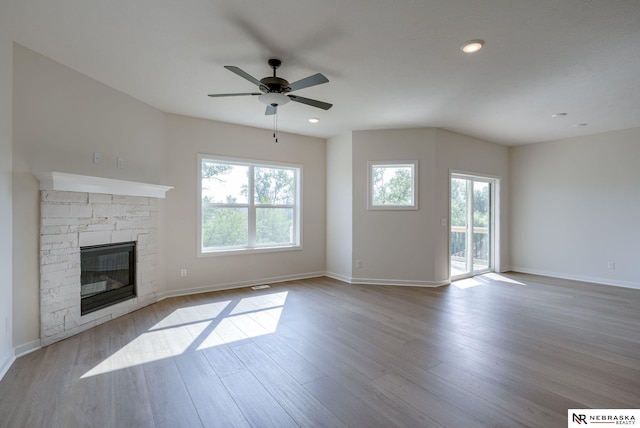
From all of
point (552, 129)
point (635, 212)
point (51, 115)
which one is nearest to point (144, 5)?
point (51, 115)

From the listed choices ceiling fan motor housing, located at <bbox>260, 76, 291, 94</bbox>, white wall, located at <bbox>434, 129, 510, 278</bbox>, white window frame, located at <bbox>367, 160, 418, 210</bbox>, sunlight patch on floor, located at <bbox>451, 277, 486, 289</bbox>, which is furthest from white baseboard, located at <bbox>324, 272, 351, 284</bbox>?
ceiling fan motor housing, located at <bbox>260, 76, 291, 94</bbox>

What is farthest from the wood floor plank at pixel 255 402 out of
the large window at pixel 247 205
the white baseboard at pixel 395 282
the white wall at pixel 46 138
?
the white baseboard at pixel 395 282

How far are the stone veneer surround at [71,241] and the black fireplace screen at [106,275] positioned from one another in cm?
8

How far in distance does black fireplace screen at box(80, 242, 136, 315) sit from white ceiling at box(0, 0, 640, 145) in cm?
196

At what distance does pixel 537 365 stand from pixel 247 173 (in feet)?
15.1

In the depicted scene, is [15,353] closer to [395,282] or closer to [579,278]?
[395,282]

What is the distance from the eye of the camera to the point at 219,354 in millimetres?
2760

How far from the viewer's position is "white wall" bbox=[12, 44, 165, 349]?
278 centimetres

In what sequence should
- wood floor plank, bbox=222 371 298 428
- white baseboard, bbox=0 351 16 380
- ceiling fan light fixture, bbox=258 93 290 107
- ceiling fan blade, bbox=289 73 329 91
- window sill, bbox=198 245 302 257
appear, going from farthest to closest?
window sill, bbox=198 245 302 257, ceiling fan light fixture, bbox=258 93 290 107, ceiling fan blade, bbox=289 73 329 91, white baseboard, bbox=0 351 16 380, wood floor plank, bbox=222 371 298 428

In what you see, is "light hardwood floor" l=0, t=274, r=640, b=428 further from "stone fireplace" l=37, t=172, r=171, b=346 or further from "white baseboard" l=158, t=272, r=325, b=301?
"white baseboard" l=158, t=272, r=325, b=301

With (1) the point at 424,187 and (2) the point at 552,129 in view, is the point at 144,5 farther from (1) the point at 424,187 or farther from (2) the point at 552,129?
(2) the point at 552,129

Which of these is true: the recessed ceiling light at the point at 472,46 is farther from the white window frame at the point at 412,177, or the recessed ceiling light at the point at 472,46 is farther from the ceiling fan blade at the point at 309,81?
the white window frame at the point at 412,177

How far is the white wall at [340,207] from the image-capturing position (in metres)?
5.60

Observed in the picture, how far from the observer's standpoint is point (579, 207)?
5.88 metres
